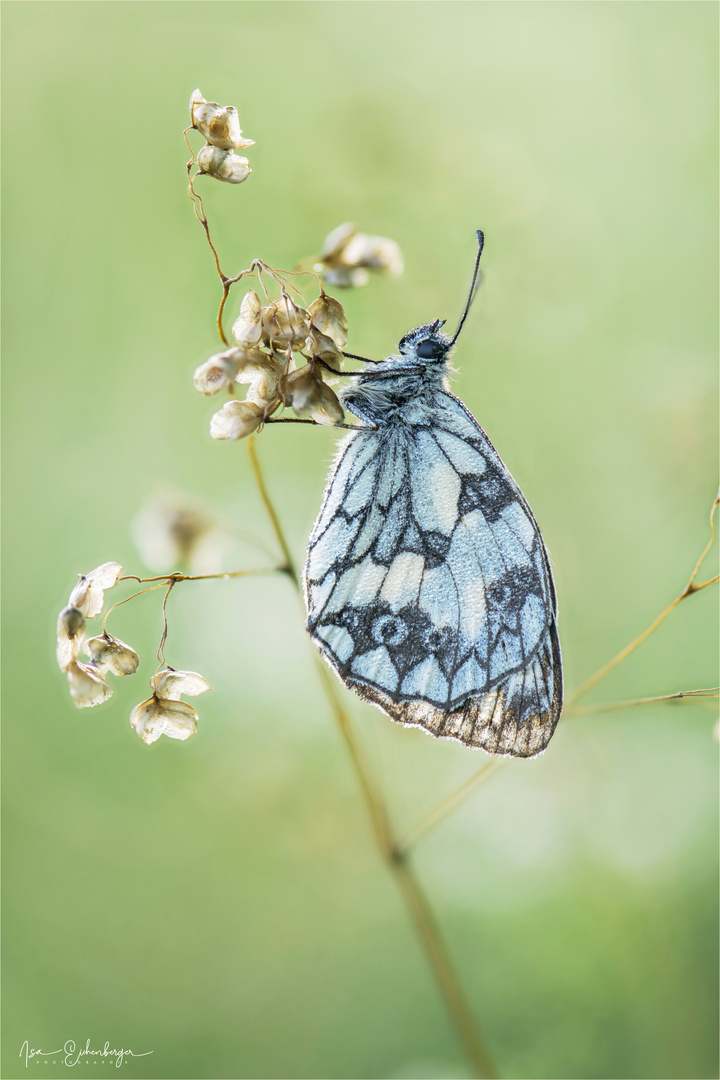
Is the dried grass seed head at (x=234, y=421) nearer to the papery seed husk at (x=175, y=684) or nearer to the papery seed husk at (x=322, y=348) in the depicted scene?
the papery seed husk at (x=322, y=348)

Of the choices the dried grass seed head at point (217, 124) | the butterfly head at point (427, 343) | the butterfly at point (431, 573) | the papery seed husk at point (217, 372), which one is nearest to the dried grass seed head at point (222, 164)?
the dried grass seed head at point (217, 124)

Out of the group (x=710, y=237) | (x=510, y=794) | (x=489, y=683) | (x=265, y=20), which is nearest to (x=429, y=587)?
(x=489, y=683)

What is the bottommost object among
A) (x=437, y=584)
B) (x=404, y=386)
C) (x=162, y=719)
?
(x=162, y=719)

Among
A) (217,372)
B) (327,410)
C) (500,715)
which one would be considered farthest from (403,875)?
(217,372)

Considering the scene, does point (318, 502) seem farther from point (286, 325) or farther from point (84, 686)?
point (84, 686)

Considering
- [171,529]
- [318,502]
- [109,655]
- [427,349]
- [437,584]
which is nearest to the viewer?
[109,655]

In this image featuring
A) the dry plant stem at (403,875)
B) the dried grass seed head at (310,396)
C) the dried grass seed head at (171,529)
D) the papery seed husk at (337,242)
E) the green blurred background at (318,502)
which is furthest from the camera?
the green blurred background at (318,502)

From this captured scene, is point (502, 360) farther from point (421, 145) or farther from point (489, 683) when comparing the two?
point (489, 683)

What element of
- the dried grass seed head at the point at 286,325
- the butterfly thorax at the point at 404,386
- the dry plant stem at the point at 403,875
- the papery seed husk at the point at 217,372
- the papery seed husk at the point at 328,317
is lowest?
the dry plant stem at the point at 403,875
